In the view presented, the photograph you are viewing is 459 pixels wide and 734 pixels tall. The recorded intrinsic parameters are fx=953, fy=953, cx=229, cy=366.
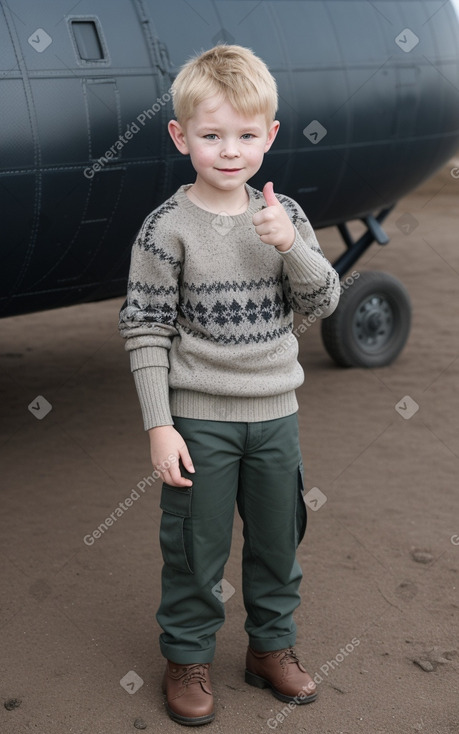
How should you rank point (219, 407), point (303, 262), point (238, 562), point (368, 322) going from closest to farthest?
1. point (303, 262)
2. point (219, 407)
3. point (238, 562)
4. point (368, 322)

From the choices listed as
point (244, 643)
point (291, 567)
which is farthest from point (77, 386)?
point (291, 567)

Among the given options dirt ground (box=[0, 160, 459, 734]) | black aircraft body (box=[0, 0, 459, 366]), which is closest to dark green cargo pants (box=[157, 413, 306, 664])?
dirt ground (box=[0, 160, 459, 734])

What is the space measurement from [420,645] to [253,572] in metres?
0.79

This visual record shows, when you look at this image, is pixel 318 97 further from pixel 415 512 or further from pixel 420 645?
pixel 420 645

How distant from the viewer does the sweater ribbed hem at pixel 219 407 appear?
2.55 meters

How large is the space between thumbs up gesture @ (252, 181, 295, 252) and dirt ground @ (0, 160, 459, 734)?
1428 mm

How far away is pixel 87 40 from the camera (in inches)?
160

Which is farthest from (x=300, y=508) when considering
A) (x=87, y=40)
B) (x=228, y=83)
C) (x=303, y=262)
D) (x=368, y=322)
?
(x=368, y=322)

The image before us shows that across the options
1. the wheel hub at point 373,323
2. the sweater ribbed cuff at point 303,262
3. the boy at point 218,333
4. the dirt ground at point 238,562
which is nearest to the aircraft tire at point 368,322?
the wheel hub at point 373,323

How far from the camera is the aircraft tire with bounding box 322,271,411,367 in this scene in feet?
20.3

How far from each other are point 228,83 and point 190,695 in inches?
67.4

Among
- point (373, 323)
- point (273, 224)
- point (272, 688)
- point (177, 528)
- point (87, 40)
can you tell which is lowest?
point (373, 323)

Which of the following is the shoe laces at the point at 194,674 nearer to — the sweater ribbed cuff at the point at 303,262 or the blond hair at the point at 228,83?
the sweater ribbed cuff at the point at 303,262

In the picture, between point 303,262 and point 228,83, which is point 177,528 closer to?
point 303,262
